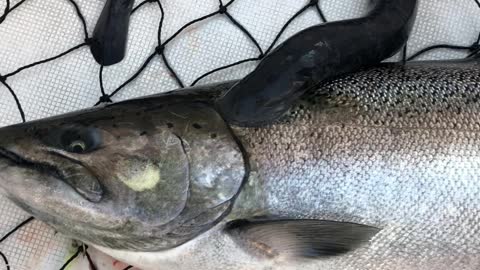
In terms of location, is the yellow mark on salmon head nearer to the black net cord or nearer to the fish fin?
the fish fin

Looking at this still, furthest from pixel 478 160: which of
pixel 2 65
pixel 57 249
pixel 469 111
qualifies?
pixel 2 65

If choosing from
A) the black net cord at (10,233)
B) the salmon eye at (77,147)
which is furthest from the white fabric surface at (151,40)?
the salmon eye at (77,147)

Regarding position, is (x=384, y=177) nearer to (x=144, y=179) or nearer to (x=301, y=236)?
(x=301, y=236)

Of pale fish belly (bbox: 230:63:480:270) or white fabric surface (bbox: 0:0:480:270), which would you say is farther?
white fabric surface (bbox: 0:0:480:270)

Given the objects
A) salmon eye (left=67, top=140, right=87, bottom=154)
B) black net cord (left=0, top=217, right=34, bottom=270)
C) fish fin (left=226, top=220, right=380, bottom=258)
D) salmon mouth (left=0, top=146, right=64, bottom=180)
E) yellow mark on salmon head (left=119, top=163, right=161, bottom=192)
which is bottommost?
black net cord (left=0, top=217, right=34, bottom=270)

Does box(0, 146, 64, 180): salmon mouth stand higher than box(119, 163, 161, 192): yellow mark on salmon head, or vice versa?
box(0, 146, 64, 180): salmon mouth

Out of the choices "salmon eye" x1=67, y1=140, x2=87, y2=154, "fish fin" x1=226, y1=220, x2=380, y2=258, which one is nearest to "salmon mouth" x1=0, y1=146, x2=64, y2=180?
"salmon eye" x1=67, y1=140, x2=87, y2=154

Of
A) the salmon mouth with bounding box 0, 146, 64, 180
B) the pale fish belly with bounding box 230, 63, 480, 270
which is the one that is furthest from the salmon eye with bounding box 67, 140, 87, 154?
the pale fish belly with bounding box 230, 63, 480, 270

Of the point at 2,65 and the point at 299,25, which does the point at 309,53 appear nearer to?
the point at 299,25

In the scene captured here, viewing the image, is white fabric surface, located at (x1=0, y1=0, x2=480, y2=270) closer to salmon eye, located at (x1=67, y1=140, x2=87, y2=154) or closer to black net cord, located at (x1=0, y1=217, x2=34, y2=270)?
black net cord, located at (x1=0, y1=217, x2=34, y2=270)
